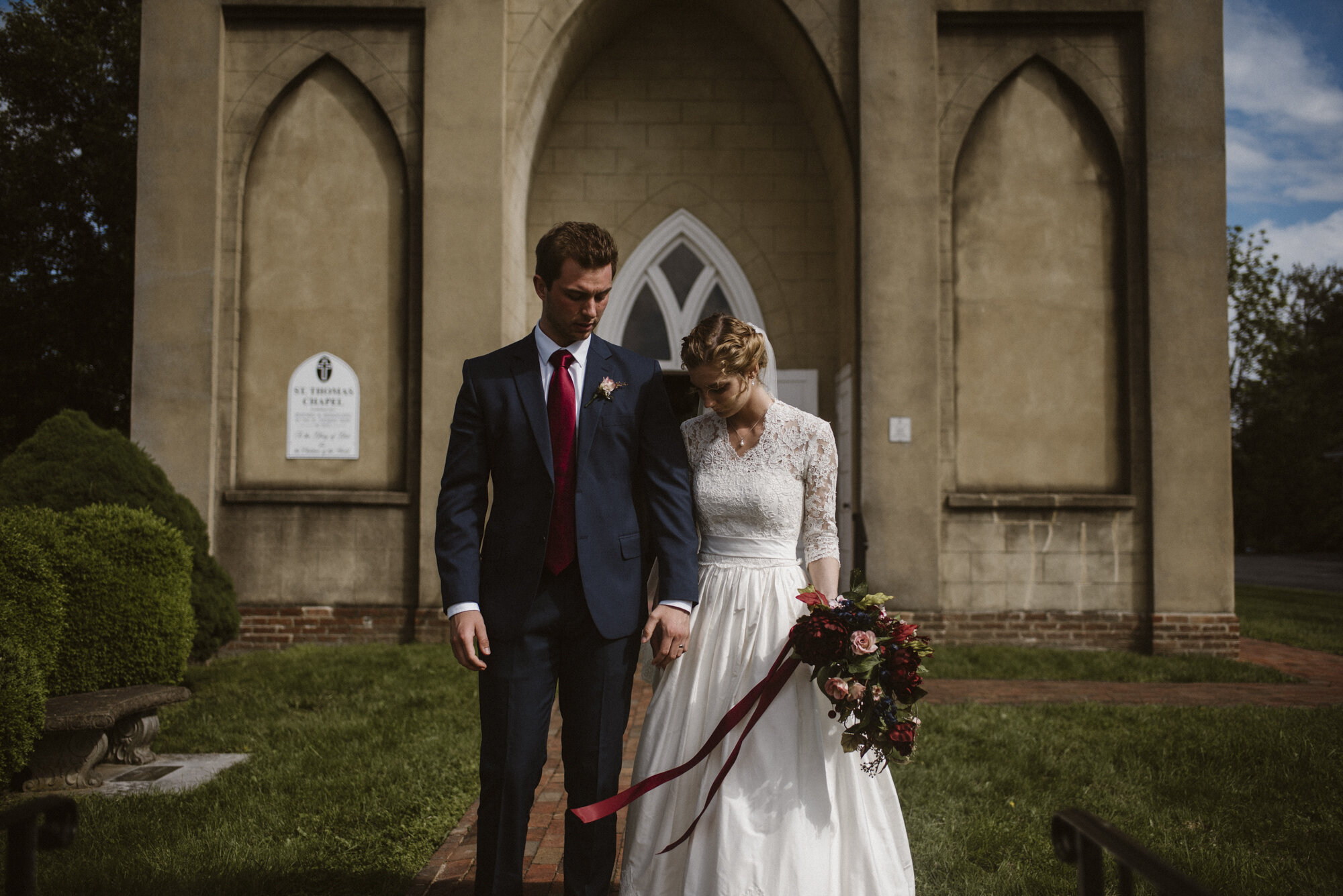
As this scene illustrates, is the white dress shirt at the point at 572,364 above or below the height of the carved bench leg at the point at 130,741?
above

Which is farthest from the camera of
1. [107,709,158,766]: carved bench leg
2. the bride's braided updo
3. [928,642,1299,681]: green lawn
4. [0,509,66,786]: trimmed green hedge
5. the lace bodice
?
[928,642,1299,681]: green lawn

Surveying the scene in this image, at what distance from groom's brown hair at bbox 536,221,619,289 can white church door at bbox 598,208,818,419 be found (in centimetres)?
695

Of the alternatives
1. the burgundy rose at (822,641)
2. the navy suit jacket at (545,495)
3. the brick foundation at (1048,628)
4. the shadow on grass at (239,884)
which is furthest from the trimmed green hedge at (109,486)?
the brick foundation at (1048,628)

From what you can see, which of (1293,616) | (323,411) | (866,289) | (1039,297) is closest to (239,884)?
(323,411)

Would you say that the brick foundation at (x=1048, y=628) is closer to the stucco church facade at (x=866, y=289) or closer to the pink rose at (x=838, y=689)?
the stucco church facade at (x=866, y=289)

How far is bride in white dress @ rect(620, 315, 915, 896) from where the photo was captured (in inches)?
101

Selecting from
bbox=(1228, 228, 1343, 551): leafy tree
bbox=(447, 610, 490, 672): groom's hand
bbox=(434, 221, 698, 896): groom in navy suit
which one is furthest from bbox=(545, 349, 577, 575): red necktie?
bbox=(1228, 228, 1343, 551): leafy tree

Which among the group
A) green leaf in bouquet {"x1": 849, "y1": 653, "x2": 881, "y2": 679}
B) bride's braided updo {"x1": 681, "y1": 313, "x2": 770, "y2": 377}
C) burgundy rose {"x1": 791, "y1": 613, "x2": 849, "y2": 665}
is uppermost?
bride's braided updo {"x1": 681, "y1": 313, "x2": 770, "y2": 377}

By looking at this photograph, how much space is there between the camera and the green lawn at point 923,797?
340 cm

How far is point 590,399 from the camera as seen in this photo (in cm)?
269

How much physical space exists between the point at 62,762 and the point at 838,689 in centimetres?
418

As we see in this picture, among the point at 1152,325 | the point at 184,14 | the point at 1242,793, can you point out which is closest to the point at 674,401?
the point at 1152,325

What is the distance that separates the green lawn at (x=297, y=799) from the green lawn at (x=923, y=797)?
0.04ft

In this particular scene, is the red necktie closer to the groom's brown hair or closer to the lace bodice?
the groom's brown hair
